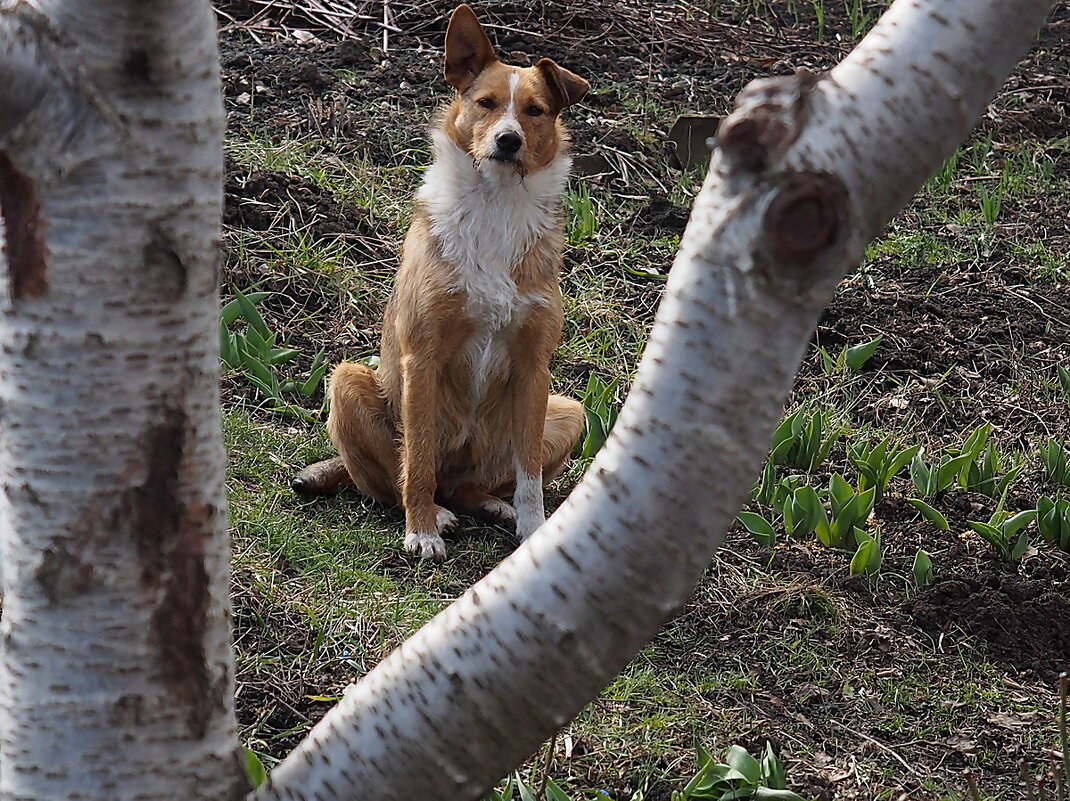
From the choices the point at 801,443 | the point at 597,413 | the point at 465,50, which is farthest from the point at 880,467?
the point at 465,50

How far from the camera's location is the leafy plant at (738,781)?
280 cm

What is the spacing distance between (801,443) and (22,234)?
3.65 m

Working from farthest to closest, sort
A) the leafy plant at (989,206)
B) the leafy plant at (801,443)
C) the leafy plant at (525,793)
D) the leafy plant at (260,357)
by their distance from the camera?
1. the leafy plant at (989,206)
2. the leafy plant at (260,357)
3. the leafy plant at (801,443)
4. the leafy plant at (525,793)

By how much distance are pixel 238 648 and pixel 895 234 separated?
4.61 m

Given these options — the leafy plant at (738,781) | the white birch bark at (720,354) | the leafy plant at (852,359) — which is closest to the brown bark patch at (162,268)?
the white birch bark at (720,354)

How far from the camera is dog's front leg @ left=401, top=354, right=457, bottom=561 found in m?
4.43

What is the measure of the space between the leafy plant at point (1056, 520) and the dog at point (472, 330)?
1.72m

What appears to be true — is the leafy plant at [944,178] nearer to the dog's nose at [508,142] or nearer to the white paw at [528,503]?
the dog's nose at [508,142]

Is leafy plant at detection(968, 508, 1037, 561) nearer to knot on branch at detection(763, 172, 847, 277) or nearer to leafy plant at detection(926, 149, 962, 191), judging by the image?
knot on branch at detection(763, 172, 847, 277)

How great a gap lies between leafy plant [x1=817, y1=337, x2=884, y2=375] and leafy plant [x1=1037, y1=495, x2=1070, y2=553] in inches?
53.8

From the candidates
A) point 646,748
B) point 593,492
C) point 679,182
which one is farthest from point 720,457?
point 679,182

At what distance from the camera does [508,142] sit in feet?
14.7

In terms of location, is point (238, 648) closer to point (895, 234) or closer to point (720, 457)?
point (720, 457)

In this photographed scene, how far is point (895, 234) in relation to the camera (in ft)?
22.1
